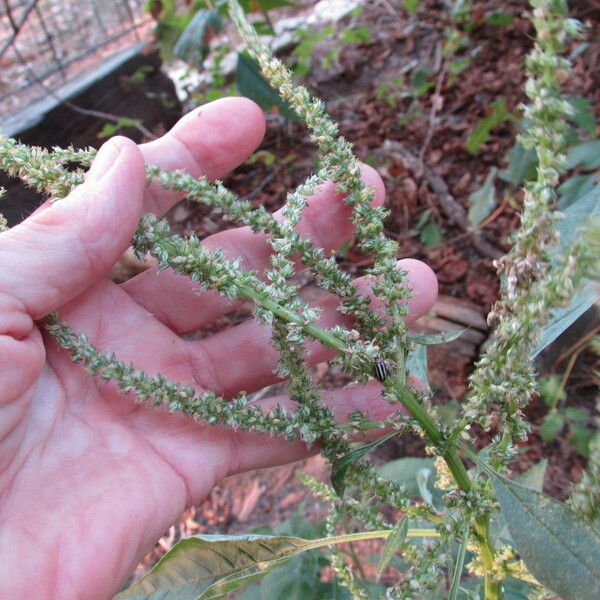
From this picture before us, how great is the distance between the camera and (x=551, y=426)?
7.54ft

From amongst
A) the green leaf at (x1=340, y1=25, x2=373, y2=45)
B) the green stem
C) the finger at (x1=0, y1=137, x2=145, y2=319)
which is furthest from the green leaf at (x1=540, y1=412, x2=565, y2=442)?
the green leaf at (x1=340, y1=25, x2=373, y2=45)

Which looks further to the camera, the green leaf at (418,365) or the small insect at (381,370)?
the green leaf at (418,365)

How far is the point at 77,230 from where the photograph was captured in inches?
48.6

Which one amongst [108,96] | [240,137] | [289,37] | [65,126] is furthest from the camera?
[289,37]

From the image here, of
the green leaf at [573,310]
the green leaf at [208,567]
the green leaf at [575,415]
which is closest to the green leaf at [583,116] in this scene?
the green leaf at [575,415]

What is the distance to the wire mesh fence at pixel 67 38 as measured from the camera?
4.12 metres

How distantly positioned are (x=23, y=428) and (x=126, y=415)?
23cm

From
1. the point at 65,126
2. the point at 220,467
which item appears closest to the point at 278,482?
the point at 220,467

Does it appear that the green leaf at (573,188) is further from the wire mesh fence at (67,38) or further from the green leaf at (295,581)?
the wire mesh fence at (67,38)

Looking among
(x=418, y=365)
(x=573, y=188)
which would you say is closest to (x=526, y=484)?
(x=418, y=365)

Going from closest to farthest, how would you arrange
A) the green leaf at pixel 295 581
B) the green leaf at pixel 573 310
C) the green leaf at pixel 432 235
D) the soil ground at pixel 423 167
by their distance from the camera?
the green leaf at pixel 573 310, the green leaf at pixel 295 581, the soil ground at pixel 423 167, the green leaf at pixel 432 235

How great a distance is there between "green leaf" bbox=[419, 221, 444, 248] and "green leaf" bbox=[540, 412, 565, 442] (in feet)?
3.20

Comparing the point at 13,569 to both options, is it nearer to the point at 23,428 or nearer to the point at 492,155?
the point at 23,428

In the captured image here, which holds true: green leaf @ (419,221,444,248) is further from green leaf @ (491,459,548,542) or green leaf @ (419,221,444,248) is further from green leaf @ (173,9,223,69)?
green leaf @ (491,459,548,542)
